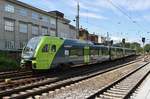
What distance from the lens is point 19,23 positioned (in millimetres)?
49688

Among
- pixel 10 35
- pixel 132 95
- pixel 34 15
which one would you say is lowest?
pixel 132 95

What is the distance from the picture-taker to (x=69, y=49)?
26.4 m

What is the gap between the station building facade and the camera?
151ft

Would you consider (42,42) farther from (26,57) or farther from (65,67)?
(65,67)

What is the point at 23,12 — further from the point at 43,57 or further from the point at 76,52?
the point at 43,57

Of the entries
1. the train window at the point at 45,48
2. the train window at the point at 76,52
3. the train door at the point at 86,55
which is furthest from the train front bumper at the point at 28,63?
the train door at the point at 86,55

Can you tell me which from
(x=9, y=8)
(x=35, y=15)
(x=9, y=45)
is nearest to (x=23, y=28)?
(x=9, y=45)

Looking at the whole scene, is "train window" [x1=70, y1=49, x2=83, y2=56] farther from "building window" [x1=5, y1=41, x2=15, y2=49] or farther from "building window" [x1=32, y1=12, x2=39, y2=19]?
"building window" [x1=32, y1=12, x2=39, y2=19]

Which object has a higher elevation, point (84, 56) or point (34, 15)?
point (34, 15)

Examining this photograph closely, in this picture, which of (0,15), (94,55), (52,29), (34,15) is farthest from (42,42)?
(52,29)

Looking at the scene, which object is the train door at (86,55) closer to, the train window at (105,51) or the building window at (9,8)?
the train window at (105,51)

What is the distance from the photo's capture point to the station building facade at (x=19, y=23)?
46.1 meters

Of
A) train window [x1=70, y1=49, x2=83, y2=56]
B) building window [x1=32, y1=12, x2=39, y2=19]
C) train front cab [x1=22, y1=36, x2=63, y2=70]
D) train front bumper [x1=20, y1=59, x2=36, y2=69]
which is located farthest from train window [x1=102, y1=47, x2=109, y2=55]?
train front bumper [x1=20, y1=59, x2=36, y2=69]

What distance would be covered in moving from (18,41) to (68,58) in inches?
1013
